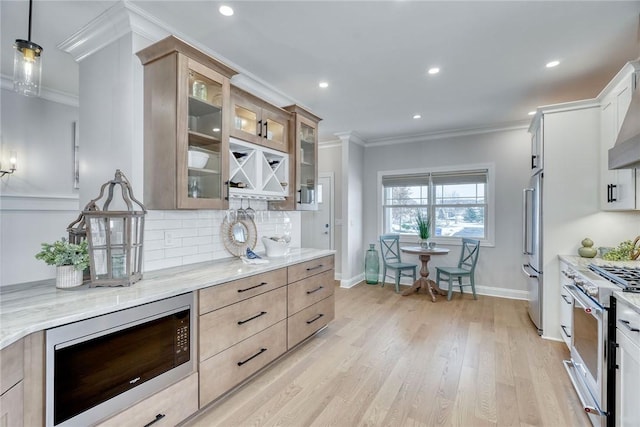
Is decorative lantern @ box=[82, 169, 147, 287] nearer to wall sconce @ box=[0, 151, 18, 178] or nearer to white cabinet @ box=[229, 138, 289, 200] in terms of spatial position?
white cabinet @ box=[229, 138, 289, 200]

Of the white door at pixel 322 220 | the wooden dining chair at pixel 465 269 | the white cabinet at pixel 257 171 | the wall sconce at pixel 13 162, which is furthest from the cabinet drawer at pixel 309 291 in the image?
the wall sconce at pixel 13 162

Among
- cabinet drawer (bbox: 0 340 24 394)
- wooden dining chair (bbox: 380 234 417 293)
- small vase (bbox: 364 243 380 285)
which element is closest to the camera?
cabinet drawer (bbox: 0 340 24 394)

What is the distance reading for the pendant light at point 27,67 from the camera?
66.1 inches

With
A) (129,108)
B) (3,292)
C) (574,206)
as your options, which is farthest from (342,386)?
(574,206)

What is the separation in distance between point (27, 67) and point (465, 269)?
5298 millimetres

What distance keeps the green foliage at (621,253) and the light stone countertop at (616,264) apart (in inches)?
2.8

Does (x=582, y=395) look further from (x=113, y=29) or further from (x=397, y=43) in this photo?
(x=113, y=29)

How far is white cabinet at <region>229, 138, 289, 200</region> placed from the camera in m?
2.63

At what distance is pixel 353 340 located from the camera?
Answer: 309 cm

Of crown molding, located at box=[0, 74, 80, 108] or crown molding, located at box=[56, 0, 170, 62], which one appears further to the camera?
crown molding, located at box=[0, 74, 80, 108]

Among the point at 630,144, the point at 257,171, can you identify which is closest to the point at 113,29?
the point at 257,171

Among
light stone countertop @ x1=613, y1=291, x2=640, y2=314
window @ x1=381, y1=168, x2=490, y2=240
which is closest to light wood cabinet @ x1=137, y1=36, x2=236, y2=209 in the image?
light stone countertop @ x1=613, y1=291, x2=640, y2=314

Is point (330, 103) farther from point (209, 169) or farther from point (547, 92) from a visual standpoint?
point (547, 92)

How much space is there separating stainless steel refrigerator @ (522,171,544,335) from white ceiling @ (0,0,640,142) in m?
1.12
